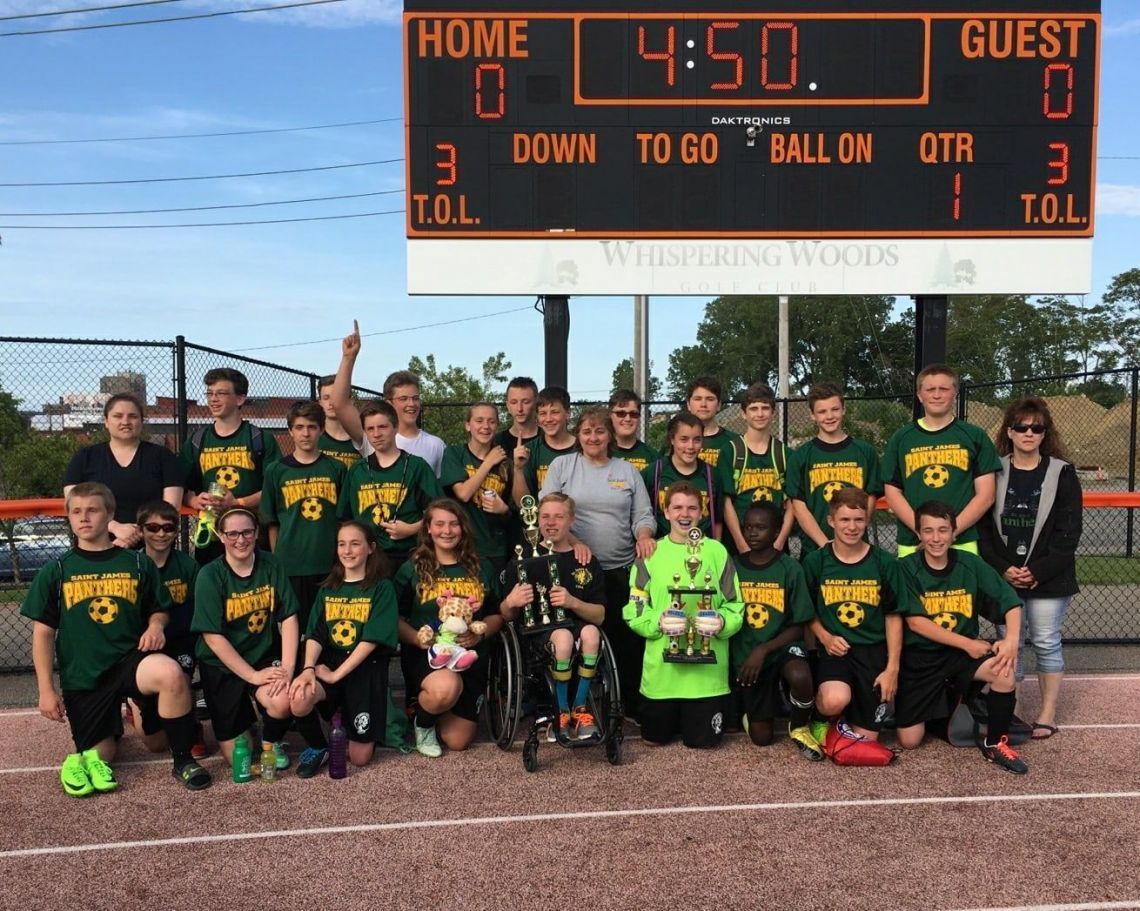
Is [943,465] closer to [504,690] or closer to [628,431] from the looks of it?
[628,431]

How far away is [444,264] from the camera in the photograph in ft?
24.3

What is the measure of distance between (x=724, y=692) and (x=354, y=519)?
2211 mm

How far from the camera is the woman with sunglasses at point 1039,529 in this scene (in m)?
4.95

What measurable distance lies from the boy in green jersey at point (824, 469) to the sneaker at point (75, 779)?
152 inches

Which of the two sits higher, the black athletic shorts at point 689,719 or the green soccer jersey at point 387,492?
the green soccer jersey at point 387,492

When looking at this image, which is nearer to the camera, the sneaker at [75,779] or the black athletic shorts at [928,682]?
the sneaker at [75,779]

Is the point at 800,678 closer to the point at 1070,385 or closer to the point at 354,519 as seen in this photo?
the point at 354,519

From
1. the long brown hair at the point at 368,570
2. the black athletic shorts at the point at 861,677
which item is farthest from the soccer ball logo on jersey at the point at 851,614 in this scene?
the long brown hair at the point at 368,570

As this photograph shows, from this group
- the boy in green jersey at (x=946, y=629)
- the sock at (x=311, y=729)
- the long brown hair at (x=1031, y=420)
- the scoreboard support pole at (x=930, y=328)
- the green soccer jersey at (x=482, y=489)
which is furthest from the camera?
the scoreboard support pole at (x=930, y=328)

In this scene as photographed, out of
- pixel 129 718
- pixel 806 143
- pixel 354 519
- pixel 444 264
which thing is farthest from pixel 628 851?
pixel 806 143

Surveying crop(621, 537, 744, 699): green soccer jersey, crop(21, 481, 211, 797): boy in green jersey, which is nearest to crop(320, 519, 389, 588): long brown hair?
crop(21, 481, 211, 797): boy in green jersey

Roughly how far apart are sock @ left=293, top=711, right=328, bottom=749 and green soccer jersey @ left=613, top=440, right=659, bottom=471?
2205mm

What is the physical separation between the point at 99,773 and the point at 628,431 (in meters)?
3.25

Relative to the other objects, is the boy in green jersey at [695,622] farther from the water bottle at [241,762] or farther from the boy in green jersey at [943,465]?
the water bottle at [241,762]
